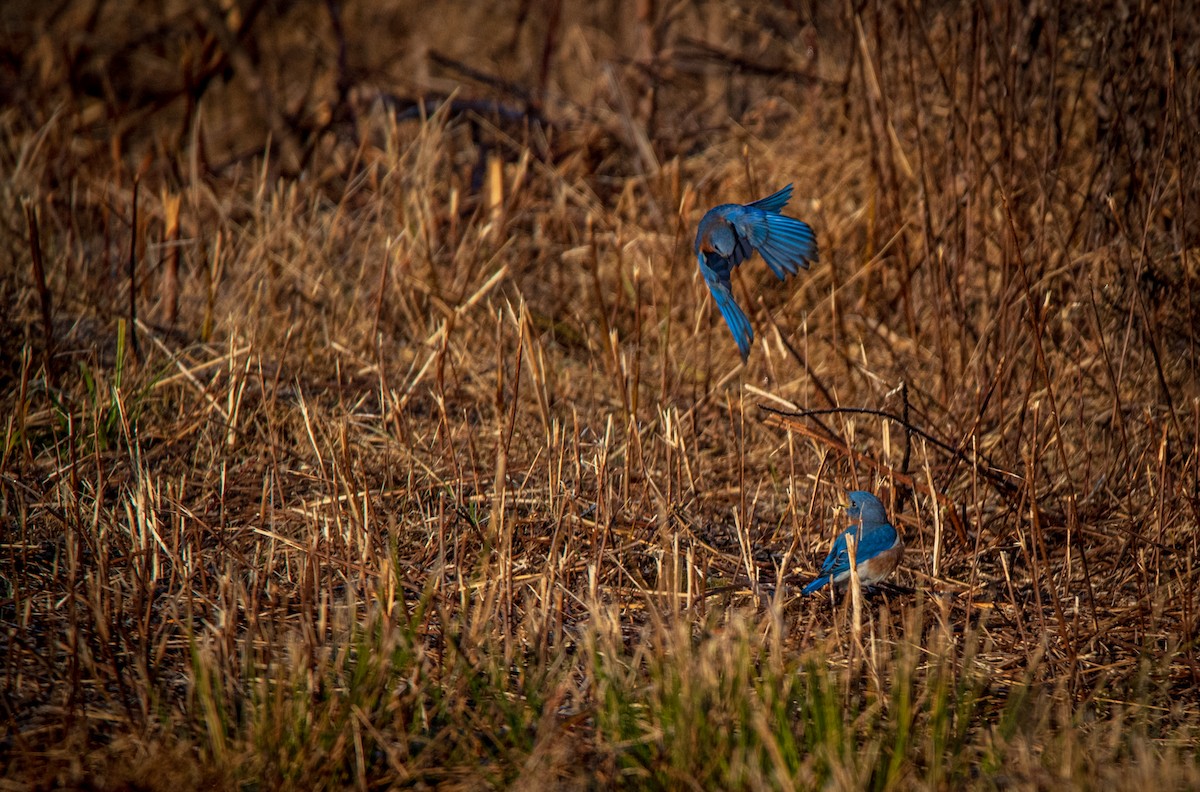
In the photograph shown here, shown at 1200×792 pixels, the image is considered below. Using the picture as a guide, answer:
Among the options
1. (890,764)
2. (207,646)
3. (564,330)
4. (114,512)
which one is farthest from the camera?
(564,330)

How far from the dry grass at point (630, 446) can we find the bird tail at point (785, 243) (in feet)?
2.09

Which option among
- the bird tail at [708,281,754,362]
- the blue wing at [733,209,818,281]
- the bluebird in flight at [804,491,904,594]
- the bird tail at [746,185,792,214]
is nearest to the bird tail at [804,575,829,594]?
the bluebird in flight at [804,491,904,594]

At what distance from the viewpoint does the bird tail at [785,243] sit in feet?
7.45

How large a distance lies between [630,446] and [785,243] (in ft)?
3.67

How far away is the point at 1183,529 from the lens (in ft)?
9.77

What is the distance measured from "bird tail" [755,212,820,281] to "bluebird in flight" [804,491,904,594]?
0.61 meters

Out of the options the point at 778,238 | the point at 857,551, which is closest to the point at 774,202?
the point at 778,238


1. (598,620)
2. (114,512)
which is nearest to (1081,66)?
(598,620)

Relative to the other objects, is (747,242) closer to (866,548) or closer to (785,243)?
(785,243)

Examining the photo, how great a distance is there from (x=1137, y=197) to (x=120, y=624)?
10.1ft

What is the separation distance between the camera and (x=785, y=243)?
231cm

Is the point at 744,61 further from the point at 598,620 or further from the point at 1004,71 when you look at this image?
the point at 598,620

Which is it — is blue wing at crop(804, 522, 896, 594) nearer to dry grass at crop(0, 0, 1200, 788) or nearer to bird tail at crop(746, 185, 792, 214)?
dry grass at crop(0, 0, 1200, 788)

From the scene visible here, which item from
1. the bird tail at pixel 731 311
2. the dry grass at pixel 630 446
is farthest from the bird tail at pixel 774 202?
the dry grass at pixel 630 446
